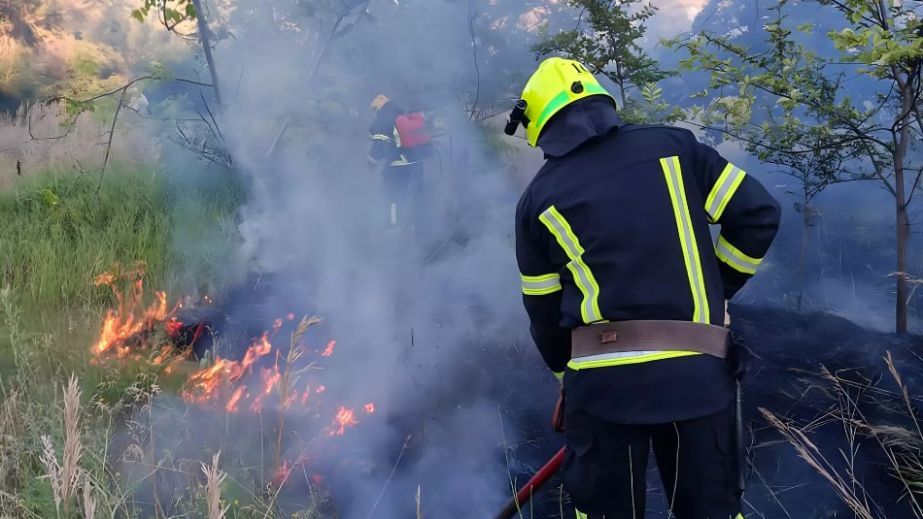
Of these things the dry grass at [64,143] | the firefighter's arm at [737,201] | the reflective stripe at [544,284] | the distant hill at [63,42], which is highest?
the distant hill at [63,42]

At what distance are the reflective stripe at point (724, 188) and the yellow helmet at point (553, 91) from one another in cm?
51

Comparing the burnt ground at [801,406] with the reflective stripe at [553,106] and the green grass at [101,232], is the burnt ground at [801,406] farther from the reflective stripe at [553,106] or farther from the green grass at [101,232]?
the green grass at [101,232]

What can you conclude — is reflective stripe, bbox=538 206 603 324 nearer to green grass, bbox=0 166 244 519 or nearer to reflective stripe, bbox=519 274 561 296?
reflective stripe, bbox=519 274 561 296

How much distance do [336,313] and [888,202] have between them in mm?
9227

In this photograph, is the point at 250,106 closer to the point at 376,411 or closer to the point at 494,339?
the point at 494,339

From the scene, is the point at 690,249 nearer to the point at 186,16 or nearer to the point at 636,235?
the point at 636,235

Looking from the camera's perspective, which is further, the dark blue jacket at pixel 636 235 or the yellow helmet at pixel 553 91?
the yellow helmet at pixel 553 91

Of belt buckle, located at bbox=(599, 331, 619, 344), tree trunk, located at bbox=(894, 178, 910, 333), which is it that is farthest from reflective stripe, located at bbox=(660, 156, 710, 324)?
tree trunk, located at bbox=(894, 178, 910, 333)

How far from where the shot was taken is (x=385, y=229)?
27.1 ft

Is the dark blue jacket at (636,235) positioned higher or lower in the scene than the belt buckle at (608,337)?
higher

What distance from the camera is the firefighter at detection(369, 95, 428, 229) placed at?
7902 millimetres

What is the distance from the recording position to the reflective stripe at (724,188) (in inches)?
87.2

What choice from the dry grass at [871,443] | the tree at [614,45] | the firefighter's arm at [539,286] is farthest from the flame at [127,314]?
the tree at [614,45]

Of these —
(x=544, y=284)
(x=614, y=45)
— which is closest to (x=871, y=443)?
(x=544, y=284)
